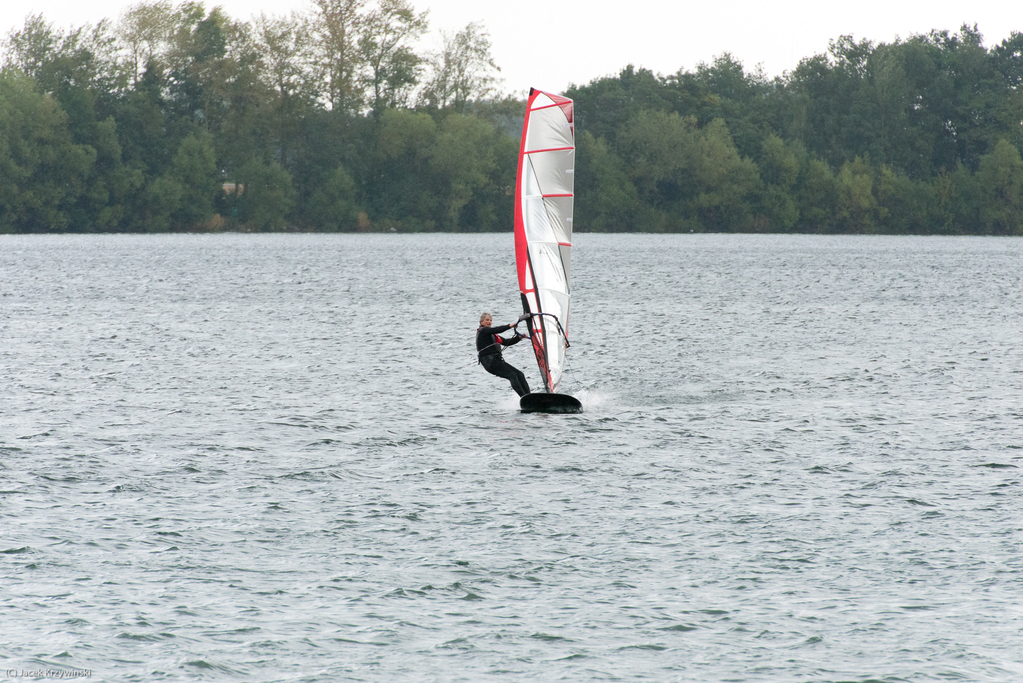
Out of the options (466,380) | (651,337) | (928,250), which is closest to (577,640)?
(466,380)

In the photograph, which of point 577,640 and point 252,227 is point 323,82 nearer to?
point 252,227

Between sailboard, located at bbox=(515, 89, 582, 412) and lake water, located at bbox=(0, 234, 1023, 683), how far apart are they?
1306 mm

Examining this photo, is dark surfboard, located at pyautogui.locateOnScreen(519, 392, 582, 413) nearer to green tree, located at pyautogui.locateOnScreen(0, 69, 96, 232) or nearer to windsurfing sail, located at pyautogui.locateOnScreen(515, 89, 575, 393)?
windsurfing sail, located at pyautogui.locateOnScreen(515, 89, 575, 393)

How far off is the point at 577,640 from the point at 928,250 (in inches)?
4137

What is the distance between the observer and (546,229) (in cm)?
2562

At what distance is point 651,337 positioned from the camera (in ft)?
139

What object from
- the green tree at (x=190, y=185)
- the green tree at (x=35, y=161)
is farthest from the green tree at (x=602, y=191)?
the green tree at (x=35, y=161)

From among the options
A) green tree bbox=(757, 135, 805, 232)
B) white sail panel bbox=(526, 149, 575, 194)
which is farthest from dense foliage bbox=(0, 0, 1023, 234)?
white sail panel bbox=(526, 149, 575, 194)

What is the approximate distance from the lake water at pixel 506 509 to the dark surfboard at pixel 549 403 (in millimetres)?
254

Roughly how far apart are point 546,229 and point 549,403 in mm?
3616

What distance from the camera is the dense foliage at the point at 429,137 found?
120m

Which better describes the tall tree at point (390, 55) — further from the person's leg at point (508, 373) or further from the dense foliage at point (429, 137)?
the person's leg at point (508, 373)

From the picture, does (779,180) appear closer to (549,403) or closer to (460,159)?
(460,159)

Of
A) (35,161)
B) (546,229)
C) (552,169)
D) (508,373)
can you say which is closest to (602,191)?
(35,161)
